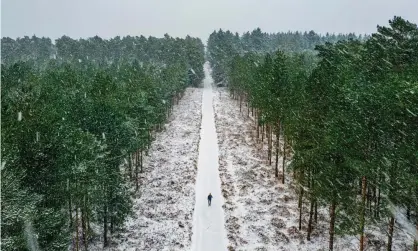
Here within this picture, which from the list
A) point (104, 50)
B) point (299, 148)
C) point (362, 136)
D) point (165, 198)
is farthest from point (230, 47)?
point (362, 136)

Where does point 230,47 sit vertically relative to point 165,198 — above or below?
above

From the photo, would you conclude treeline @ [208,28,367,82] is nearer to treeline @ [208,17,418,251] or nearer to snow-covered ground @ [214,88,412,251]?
snow-covered ground @ [214,88,412,251]

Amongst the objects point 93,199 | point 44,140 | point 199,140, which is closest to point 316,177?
point 93,199

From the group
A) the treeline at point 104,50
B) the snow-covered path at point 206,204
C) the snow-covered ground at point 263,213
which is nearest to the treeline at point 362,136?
the snow-covered ground at point 263,213

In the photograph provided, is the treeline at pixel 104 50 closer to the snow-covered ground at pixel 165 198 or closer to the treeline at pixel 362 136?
the snow-covered ground at pixel 165 198

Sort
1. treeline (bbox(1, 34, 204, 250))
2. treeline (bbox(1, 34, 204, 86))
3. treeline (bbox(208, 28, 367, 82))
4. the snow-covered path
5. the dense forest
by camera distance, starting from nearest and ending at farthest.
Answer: treeline (bbox(1, 34, 204, 250))
the dense forest
the snow-covered path
treeline (bbox(208, 28, 367, 82))
treeline (bbox(1, 34, 204, 86))

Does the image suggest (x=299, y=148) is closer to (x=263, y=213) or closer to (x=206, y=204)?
(x=263, y=213)

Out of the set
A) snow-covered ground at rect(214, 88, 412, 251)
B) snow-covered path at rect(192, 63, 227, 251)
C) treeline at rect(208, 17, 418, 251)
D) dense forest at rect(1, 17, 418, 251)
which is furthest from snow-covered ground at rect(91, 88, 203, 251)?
treeline at rect(208, 17, 418, 251)
